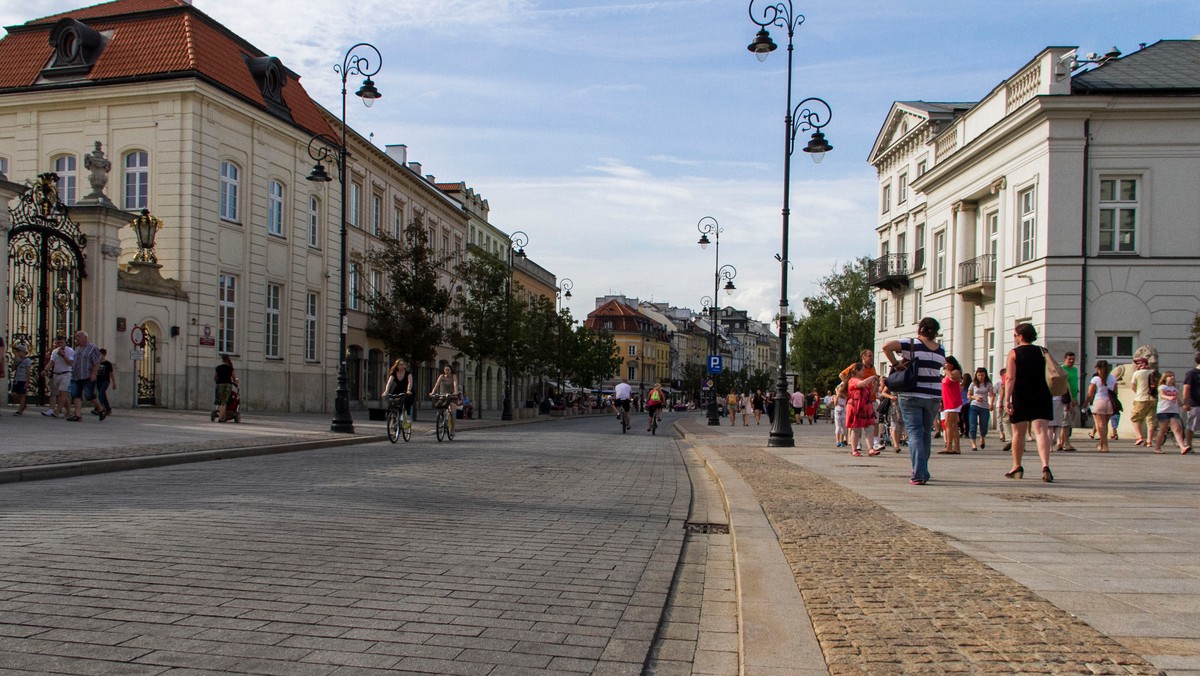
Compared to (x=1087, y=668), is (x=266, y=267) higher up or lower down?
higher up

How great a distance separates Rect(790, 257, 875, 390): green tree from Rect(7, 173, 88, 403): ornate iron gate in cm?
5306

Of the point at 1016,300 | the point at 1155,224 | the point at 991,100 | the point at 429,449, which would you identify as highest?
the point at 991,100

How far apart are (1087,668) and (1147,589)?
1.85m

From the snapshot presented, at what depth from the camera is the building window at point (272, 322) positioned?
3569 cm

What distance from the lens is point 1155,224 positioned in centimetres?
2894

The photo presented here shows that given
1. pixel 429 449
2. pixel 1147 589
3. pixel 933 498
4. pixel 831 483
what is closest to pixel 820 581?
pixel 1147 589

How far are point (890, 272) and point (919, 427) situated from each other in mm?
36977

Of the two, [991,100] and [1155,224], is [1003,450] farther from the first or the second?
[991,100]

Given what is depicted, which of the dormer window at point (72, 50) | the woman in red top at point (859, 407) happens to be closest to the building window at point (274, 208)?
the dormer window at point (72, 50)

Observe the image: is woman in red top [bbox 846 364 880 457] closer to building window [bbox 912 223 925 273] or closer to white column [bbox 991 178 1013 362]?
white column [bbox 991 178 1013 362]

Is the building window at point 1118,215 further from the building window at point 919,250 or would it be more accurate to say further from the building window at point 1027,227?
the building window at point 919,250

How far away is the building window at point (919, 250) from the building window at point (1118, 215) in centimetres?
1370

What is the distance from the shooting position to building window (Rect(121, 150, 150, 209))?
31.7m

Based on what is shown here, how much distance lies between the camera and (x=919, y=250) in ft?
144
